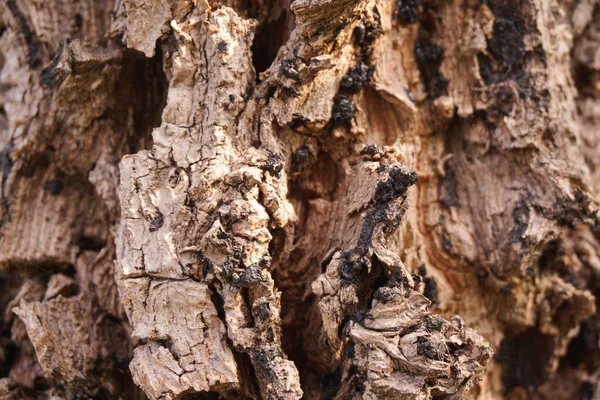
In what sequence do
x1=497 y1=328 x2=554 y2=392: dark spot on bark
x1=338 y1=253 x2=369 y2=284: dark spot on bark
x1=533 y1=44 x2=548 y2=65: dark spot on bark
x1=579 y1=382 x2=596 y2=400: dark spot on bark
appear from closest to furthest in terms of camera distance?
1. x1=338 y1=253 x2=369 y2=284: dark spot on bark
2. x1=533 y1=44 x2=548 y2=65: dark spot on bark
3. x1=497 y1=328 x2=554 y2=392: dark spot on bark
4. x1=579 y1=382 x2=596 y2=400: dark spot on bark

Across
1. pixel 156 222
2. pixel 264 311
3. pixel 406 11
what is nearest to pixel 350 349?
pixel 264 311

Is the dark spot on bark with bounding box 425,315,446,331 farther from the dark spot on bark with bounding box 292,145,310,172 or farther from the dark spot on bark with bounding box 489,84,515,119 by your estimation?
the dark spot on bark with bounding box 489,84,515,119

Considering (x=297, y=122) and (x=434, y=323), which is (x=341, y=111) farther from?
(x=434, y=323)

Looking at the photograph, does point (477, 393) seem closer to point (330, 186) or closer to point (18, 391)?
point (330, 186)

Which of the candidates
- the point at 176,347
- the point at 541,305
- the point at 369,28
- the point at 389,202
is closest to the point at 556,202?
the point at 541,305

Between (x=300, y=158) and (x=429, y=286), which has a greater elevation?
(x=300, y=158)

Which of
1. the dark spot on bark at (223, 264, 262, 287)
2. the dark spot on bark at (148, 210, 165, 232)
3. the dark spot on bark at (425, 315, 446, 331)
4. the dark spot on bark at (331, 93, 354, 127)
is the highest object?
the dark spot on bark at (331, 93, 354, 127)

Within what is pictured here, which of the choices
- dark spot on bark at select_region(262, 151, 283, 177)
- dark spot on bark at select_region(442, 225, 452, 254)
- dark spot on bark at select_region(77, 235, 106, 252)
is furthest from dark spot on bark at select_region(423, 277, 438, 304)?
dark spot on bark at select_region(77, 235, 106, 252)
